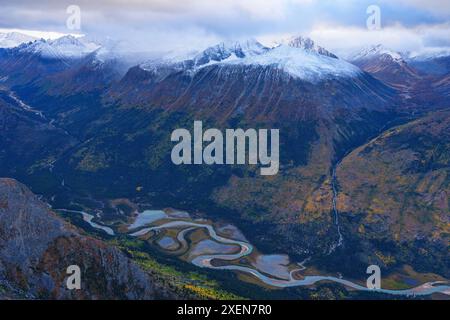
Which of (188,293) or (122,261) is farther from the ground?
(122,261)
